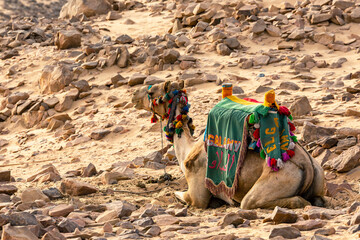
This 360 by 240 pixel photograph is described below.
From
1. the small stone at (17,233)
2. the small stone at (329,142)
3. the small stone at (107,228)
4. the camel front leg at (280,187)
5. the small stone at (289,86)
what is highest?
the small stone at (17,233)

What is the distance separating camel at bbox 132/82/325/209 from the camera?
6.73m

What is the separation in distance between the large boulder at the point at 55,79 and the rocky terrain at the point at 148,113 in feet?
0.15

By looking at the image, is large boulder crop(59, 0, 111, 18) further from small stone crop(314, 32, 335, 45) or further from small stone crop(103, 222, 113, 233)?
small stone crop(103, 222, 113, 233)

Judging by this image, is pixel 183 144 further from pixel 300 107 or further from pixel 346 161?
pixel 300 107

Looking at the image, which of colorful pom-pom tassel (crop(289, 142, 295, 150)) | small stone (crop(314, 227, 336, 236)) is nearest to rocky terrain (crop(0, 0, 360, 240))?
small stone (crop(314, 227, 336, 236))

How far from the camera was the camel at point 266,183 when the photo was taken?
6734mm

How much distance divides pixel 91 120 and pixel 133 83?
1.73 meters

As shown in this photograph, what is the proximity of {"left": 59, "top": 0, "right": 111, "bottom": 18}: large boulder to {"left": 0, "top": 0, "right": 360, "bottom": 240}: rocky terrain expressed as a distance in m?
0.06

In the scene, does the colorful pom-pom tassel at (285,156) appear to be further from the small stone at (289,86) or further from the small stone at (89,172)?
the small stone at (289,86)

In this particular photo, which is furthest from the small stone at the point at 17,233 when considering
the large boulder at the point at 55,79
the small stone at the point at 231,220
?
the large boulder at the point at 55,79

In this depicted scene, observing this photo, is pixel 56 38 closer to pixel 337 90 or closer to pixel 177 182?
pixel 337 90

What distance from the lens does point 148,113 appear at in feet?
43.8

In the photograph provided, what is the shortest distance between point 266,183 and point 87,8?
19304 mm

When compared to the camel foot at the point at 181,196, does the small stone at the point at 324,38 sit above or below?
below
